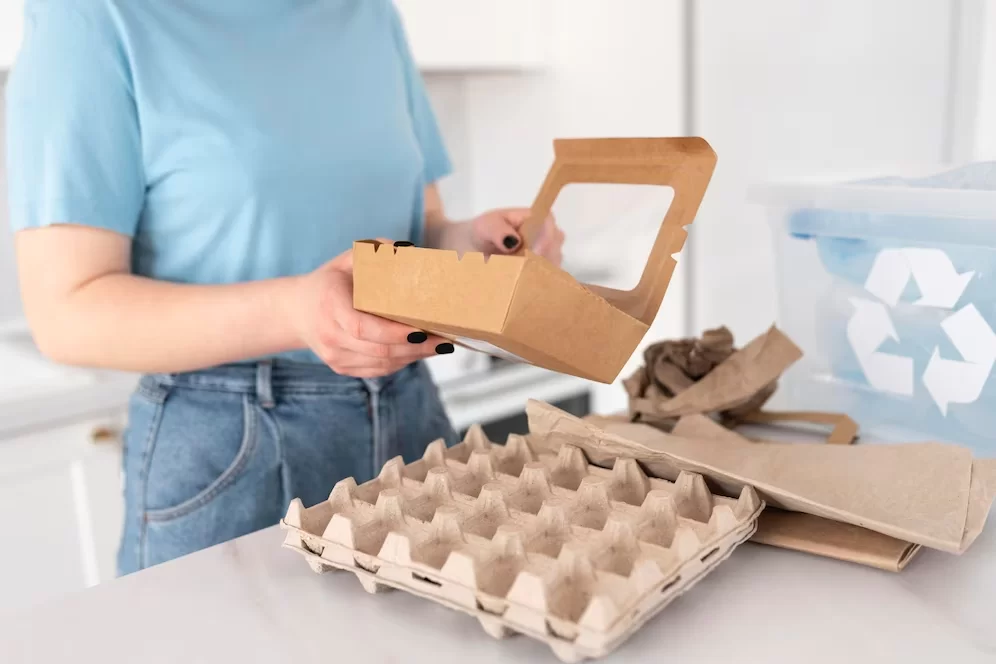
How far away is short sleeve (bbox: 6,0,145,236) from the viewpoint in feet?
2.42

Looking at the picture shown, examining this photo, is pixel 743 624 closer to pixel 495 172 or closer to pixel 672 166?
pixel 672 166

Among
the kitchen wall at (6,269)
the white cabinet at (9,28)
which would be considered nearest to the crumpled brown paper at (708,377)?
the white cabinet at (9,28)

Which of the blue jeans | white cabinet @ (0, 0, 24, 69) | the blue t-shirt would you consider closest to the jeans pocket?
the blue jeans

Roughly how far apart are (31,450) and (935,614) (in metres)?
1.32

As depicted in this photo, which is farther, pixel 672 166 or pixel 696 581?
pixel 672 166

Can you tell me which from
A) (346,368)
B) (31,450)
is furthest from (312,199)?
(31,450)

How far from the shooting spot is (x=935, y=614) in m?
0.49

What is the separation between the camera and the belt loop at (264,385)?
2.72 feet

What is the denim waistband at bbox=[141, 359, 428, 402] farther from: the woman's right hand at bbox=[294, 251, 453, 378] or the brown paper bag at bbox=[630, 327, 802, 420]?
the brown paper bag at bbox=[630, 327, 802, 420]

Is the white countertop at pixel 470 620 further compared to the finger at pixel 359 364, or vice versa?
the finger at pixel 359 364

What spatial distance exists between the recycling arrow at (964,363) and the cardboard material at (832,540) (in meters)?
0.23

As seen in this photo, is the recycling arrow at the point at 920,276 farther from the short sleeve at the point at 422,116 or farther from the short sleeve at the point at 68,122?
the short sleeve at the point at 68,122

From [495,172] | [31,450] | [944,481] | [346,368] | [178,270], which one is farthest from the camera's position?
[495,172]

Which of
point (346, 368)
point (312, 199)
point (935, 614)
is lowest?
point (935, 614)
